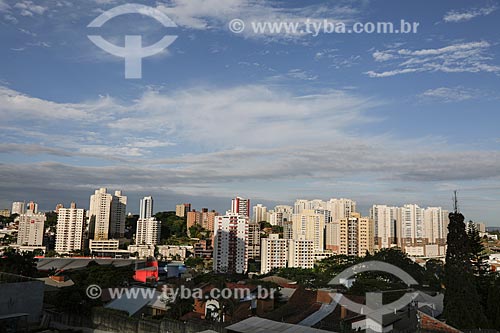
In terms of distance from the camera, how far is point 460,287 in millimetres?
10711

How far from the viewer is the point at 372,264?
33.8 metres

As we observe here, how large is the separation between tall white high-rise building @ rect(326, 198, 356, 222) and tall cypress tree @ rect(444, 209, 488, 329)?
66.8 meters

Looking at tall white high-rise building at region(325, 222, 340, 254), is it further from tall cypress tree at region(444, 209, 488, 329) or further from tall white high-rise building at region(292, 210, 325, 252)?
tall cypress tree at region(444, 209, 488, 329)

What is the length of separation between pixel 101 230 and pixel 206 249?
20.9m

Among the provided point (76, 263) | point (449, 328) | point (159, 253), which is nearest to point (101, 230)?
point (159, 253)

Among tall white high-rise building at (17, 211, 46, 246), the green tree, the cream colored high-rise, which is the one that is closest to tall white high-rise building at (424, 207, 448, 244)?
the cream colored high-rise

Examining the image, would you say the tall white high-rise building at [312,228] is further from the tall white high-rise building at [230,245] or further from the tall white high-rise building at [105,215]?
the tall white high-rise building at [105,215]

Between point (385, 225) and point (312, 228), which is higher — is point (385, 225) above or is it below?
above

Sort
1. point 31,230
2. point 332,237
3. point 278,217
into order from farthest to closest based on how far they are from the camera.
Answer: point 278,217 → point 31,230 → point 332,237

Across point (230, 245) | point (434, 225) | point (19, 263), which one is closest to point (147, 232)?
point (230, 245)

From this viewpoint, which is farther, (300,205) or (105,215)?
(300,205)

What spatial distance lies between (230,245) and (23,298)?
1492 inches

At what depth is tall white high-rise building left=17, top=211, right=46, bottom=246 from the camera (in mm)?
72375

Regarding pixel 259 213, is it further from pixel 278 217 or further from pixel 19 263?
pixel 19 263
